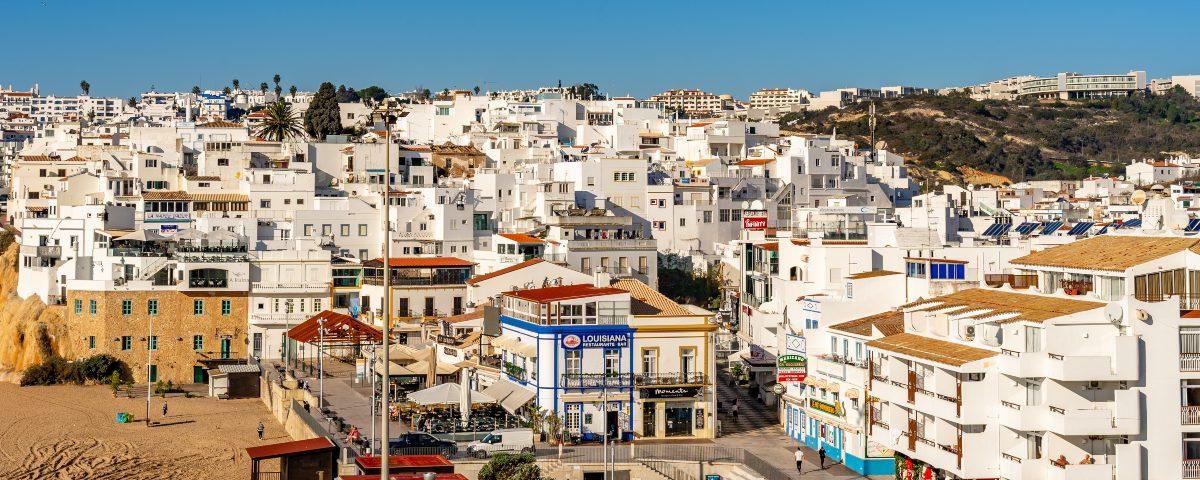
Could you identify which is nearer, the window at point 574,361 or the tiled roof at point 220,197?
the window at point 574,361

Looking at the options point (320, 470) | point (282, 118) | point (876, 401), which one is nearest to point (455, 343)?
point (320, 470)

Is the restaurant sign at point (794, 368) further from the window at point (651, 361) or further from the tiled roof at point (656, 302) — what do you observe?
the window at point (651, 361)

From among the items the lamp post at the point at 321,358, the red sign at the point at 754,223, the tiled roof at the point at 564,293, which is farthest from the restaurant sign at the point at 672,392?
the red sign at the point at 754,223

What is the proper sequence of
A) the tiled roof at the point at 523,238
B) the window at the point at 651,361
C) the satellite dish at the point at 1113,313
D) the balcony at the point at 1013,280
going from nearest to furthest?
the satellite dish at the point at 1113,313 → the balcony at the point at 1013,280 → the window at the point at 651,361 → the tiled roof at the point at 523,238

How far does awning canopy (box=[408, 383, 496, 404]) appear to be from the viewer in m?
47.7

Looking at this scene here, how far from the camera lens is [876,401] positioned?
131 feet

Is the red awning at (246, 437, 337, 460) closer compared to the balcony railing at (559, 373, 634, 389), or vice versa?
the red awning at (246, 437, 337, 460)

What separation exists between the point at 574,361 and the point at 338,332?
16071mm

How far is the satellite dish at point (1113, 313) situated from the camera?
33344mm

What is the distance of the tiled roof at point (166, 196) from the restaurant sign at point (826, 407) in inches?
1774

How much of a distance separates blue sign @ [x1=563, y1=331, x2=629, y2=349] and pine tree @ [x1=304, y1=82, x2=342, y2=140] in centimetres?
6861

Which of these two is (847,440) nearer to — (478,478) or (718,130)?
(478,478)

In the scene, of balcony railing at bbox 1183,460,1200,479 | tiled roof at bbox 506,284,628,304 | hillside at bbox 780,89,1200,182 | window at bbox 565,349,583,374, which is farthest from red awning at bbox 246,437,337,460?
hillside at bbox 780,89,1200,182

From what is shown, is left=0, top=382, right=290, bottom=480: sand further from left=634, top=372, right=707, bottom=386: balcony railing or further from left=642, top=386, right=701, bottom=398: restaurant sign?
left=642, top=386, right=701, bottom=398: restaurant sign
